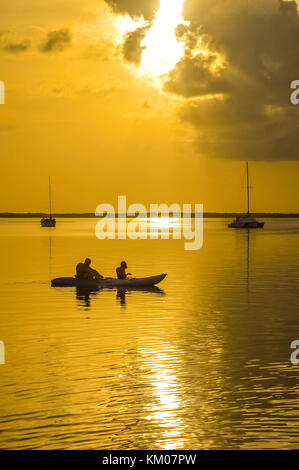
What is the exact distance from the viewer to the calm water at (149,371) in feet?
47.6

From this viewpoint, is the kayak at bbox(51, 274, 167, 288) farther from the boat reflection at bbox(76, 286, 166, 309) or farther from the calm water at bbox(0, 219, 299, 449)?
the calm water at bbox(0, 219, 299, 449)

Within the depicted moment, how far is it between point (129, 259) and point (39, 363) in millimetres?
50393

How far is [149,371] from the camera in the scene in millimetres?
19719

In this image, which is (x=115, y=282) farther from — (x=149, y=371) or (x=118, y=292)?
(x=149, y=371)

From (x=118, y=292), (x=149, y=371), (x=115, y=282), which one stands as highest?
(x=115, y=282)

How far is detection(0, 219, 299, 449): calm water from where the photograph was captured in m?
14.5

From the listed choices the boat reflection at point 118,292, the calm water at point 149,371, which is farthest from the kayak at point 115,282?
the calm water at point 149,371

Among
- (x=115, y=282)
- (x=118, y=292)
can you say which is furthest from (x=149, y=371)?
(x=115, y=282)

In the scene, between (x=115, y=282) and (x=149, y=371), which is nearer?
(x=149, y=371)

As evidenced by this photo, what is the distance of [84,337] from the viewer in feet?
83.6

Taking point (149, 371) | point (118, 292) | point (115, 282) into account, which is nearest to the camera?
point (149, 371)
